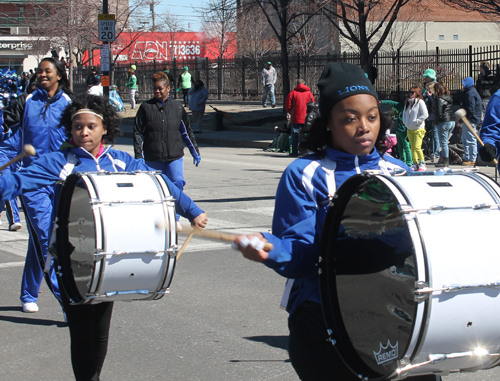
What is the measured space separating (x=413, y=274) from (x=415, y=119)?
39.7 ft

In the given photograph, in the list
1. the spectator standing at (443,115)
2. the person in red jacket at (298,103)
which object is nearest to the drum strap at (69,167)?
the spectator standing at (443,115)

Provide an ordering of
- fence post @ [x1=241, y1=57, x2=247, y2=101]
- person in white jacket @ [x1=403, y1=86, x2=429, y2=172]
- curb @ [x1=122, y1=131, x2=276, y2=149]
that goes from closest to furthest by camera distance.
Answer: person in white jacket @ [x1=403, y1=86, x2=429, y2=172], curb @ [x1=122, y1=131, x2=276, y2=149], fence post @ [x1=241, y1=57, x2=247, y2=101]

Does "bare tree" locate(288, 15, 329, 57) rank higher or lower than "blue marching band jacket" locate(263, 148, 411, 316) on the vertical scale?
higher

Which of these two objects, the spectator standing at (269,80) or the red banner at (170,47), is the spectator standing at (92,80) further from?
the red banner at (170,47)

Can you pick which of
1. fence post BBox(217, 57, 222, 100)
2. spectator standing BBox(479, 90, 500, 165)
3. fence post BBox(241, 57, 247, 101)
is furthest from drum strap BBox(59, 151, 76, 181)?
fence post BBox(217, 57, 222, 100)

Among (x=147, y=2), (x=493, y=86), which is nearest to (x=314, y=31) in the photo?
(x=147, y=2)

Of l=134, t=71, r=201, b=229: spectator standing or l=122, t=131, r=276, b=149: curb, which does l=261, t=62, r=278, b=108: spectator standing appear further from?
l=134, t=71, r=201, b=229: spectator standing

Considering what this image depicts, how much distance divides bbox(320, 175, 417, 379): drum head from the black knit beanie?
0.35 m

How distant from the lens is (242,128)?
24172 mm

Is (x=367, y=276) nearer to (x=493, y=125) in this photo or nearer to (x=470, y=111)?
(x=493, y=125)

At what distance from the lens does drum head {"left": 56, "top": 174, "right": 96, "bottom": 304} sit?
343cm

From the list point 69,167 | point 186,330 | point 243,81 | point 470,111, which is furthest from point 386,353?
point 243,81

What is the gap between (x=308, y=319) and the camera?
257 cm

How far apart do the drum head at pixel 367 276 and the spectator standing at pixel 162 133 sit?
20.2ft
